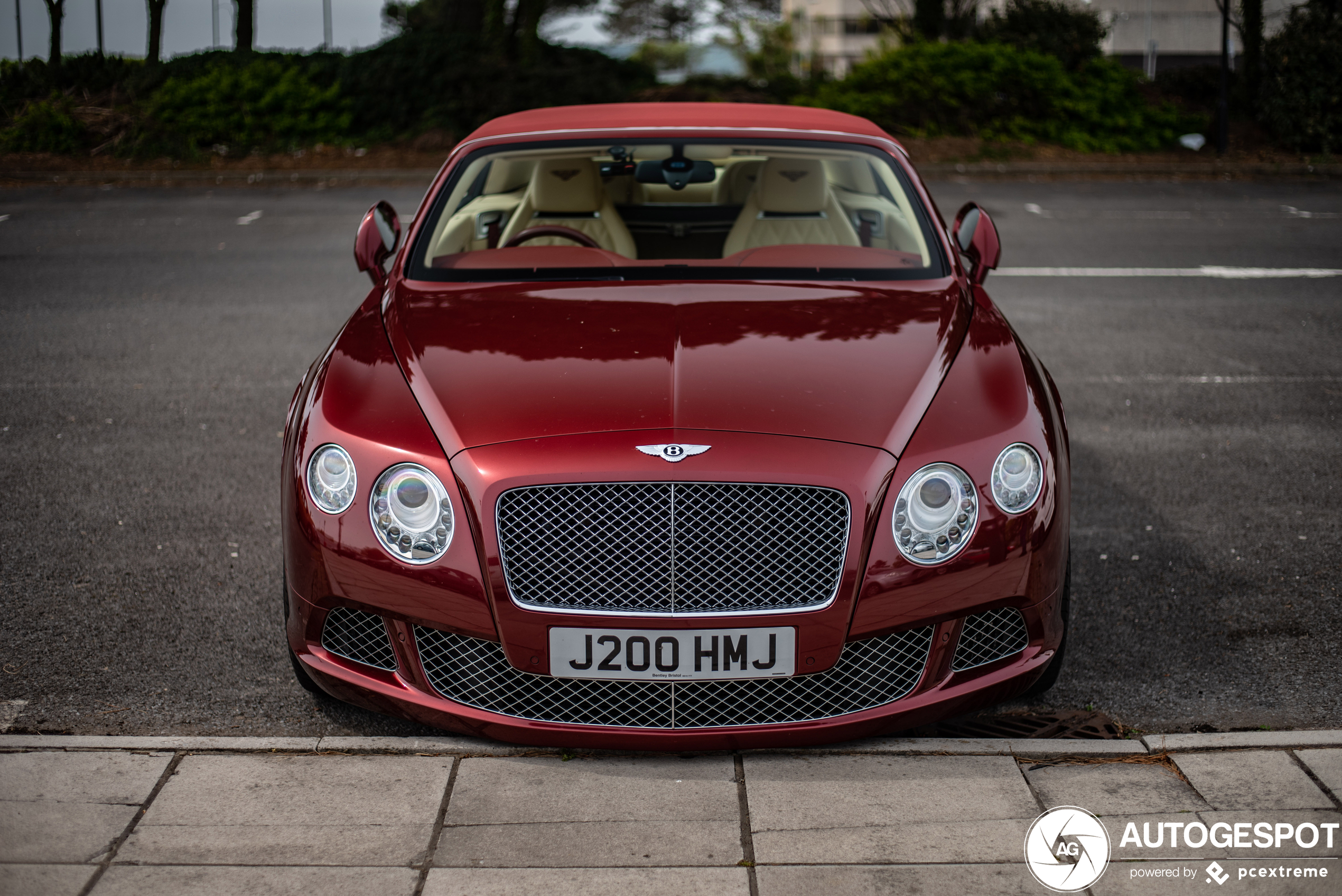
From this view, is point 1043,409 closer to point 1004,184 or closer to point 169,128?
point 1004,184

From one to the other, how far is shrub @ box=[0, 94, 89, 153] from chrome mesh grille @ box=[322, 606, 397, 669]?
16525 millimetres

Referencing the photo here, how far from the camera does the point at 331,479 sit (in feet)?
9.89

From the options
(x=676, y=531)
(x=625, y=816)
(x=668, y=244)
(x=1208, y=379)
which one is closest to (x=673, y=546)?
(x=676, y=531)

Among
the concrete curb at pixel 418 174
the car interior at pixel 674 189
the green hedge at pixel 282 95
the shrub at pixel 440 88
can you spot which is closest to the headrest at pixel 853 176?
the car interior at pixel 674 189

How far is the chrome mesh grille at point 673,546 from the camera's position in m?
2.84

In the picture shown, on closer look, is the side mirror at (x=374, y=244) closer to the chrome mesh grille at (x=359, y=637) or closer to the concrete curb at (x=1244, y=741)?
the chrome mesh grille at (x=359, y=637)

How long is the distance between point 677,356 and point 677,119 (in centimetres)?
162

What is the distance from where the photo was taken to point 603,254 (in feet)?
13.7

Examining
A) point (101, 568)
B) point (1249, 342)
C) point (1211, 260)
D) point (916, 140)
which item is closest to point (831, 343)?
point (101, 568)

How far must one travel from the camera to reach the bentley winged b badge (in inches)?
112

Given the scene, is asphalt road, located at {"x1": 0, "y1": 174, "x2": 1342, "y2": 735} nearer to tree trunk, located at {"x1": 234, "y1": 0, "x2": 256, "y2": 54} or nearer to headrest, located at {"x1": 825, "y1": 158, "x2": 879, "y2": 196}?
headrest, located at {"x1": 825, "y1": 158, "x2": 879, "y2": 196}

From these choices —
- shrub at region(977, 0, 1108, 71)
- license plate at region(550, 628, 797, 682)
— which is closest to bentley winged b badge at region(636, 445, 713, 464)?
license plate at region(550, 628, 797, 682)

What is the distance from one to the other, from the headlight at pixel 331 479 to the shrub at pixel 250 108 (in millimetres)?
15965

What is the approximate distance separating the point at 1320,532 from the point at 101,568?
442 centimetres
